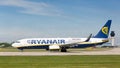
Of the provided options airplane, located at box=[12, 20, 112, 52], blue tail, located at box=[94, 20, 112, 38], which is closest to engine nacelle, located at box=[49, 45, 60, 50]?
airplane, located at box=[12, 20, 112, 52]

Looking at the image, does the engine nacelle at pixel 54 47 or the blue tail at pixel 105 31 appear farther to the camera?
the blue tail at pixel 105 31

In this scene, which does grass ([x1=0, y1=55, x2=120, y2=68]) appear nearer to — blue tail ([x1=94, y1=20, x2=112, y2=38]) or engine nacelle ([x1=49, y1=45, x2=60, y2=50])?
engine nacelle ([x1=49, y1=45, x2=60, y2=50])

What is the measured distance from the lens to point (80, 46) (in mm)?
77188

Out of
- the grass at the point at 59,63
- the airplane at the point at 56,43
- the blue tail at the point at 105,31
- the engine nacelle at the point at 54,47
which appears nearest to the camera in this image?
the grass at the point at 59,63

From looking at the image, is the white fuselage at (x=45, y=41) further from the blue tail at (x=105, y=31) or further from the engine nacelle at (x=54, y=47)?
the blue tail at (x=105, y=31)

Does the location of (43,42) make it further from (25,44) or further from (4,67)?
(4,67)

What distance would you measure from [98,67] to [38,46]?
49.8m

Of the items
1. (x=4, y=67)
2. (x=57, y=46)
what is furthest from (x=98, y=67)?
(x=57, y=46)

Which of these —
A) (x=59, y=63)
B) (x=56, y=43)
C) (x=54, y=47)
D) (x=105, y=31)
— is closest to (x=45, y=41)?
(x=56, y=43)

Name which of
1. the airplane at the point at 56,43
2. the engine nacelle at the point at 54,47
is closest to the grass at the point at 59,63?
the engine nacelle at the point at 54,47

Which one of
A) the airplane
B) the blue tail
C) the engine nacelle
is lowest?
the engine nacelle

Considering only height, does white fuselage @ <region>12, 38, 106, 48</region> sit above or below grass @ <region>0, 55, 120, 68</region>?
above

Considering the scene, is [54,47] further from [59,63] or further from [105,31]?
[59,63]

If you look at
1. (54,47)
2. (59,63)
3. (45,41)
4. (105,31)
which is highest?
(105,31)
